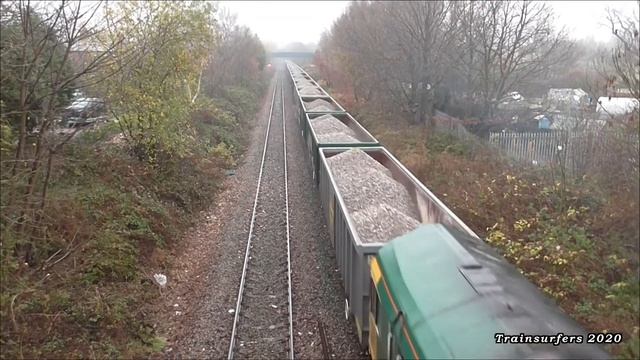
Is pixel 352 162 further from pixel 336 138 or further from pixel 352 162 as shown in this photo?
pixel 336 138

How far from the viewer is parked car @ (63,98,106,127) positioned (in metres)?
10.8

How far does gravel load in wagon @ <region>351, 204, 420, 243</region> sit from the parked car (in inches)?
262

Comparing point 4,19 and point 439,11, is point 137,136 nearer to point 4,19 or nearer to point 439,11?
point 4,19

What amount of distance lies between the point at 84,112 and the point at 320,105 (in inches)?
570

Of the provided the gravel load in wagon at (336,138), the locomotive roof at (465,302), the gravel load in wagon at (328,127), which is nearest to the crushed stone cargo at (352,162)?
the gravel load in wagon at (336,138)

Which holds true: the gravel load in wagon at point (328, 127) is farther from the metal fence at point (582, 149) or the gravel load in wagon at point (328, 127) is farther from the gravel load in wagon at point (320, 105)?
the metal fence at point (582, 149)

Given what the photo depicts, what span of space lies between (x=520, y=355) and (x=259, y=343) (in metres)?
4.95

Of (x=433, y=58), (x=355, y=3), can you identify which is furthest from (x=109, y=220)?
(x=355, y=3)

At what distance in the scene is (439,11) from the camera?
21.4 metres

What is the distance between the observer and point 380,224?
27.5 feet

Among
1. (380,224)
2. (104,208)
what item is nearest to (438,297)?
(380,224)

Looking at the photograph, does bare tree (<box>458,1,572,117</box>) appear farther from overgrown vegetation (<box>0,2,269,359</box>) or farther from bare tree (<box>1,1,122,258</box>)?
bare tree (<box>1,1,122,258</box>)

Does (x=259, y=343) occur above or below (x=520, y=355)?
below

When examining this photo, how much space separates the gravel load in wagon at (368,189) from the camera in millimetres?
9781
